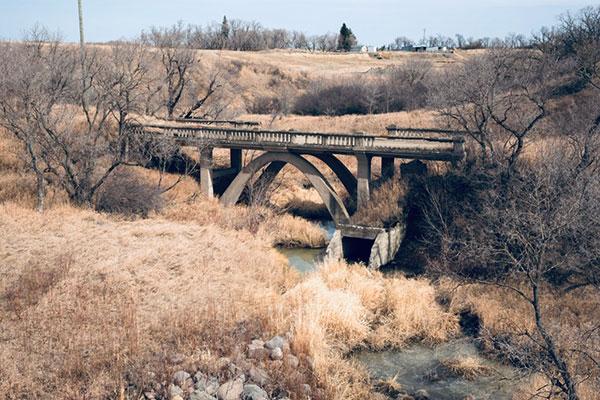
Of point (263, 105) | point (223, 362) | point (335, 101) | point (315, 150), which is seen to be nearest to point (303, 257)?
point (315, 150)

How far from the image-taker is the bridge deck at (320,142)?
2412 centimetres

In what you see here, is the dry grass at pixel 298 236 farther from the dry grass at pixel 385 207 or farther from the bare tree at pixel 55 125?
the bare tree at pixel 55 125

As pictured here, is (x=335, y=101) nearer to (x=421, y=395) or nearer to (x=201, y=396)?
(x=421, y=395)

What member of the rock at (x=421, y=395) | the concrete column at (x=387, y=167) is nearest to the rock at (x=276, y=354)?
the rock at (x=421, y=395)

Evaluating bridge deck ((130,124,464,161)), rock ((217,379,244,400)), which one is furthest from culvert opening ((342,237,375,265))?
rock ((217,379,244,400))

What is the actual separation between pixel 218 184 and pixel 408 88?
3545 centimetres

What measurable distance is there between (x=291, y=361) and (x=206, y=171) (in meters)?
17.7

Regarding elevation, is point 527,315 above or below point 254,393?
below

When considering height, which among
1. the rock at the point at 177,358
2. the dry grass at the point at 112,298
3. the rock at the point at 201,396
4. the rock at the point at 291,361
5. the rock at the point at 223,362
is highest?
the dry grass at the point at 112,298

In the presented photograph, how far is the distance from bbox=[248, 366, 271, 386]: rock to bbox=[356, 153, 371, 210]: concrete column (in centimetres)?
1456

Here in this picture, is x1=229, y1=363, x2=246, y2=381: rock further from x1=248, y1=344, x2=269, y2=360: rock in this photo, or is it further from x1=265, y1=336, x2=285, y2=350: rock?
x1=265, y1=336, x2=285, y2=350: rock

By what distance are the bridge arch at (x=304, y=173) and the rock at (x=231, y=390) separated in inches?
610

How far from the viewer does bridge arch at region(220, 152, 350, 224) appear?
27188 millimetres

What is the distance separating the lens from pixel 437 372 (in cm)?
1446
